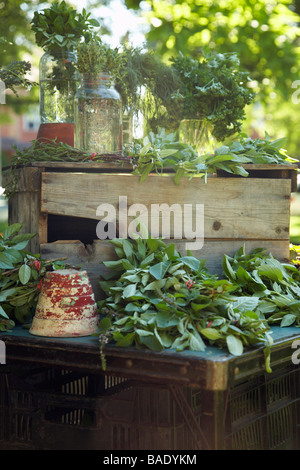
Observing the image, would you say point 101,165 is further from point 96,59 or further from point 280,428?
point 280,428

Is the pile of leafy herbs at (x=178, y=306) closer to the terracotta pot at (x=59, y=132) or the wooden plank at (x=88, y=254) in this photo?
the wooden plank at (x=88, y=254)

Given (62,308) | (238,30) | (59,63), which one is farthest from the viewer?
(238,30)

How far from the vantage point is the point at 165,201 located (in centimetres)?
235

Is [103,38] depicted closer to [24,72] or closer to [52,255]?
[24,72]

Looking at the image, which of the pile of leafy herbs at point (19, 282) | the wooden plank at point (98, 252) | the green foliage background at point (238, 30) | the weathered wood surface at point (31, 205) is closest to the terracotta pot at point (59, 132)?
the weathered wood surface at point (31, 205)

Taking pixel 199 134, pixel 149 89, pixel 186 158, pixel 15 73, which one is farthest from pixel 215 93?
pixel 15 73

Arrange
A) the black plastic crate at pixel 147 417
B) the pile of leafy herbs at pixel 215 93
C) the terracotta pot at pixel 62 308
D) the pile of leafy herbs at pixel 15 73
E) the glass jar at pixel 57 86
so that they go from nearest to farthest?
the black plastic crate at pixel 147 417
the terracotta pot at pixel 62 308
the pile of leafy herbs at pixel 15 73
the glass jar at pixel 57 86
the pile of leafy herbs at pixel 215 93

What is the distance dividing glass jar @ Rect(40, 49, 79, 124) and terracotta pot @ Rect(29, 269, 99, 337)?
3.21 feet

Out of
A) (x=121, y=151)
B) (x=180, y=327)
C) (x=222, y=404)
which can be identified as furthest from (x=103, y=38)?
(x=222, y=404)

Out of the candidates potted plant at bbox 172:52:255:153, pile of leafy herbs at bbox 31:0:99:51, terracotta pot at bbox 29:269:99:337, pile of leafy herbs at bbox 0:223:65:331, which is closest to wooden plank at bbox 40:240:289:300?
pile of leafy herbs at bbox 0:223:65:331

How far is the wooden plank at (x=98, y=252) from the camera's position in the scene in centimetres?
231

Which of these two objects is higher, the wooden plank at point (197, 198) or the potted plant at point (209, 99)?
the potted plant at point (209, 99)

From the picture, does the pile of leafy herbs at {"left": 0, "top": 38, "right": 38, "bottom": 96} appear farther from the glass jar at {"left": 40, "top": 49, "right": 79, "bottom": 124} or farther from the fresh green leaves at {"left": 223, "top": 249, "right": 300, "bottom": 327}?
the fresh green leaves at {"left": 223, "top": 249, "right": 300, "bottom": 327}

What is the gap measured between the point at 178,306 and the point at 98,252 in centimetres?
60
